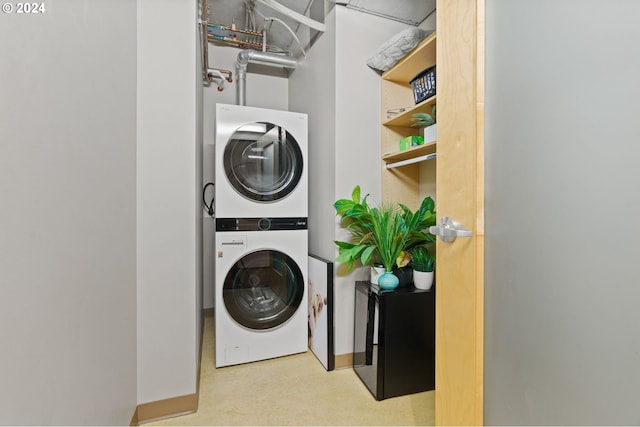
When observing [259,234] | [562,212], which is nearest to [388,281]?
[259,234]

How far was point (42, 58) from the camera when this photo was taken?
72cm

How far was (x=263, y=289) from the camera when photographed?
7.34 ft

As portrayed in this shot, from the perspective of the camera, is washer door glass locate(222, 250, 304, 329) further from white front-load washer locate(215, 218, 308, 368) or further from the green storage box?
the green storage box

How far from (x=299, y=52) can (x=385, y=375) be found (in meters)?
2.82

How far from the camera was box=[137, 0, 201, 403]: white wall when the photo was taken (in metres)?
1.49

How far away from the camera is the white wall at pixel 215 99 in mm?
2932

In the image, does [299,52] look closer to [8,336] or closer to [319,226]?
[319,226]

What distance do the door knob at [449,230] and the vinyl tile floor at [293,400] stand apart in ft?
3.69

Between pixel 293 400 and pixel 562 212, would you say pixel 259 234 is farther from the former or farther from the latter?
pixel 562 212

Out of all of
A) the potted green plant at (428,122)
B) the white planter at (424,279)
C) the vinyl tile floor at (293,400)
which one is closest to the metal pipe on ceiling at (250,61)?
the potted green plant at (428,122)

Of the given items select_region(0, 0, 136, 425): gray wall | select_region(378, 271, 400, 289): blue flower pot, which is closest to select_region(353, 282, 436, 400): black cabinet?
select_region(378, 271, 400, 289): blue flower pot

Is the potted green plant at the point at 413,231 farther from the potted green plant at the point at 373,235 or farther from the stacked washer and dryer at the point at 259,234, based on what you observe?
the stacked washer and dryer at the point at 259,234

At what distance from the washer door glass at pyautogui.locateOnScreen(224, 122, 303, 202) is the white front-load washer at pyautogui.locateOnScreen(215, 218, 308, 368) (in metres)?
0.22

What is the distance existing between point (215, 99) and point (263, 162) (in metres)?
1.26
